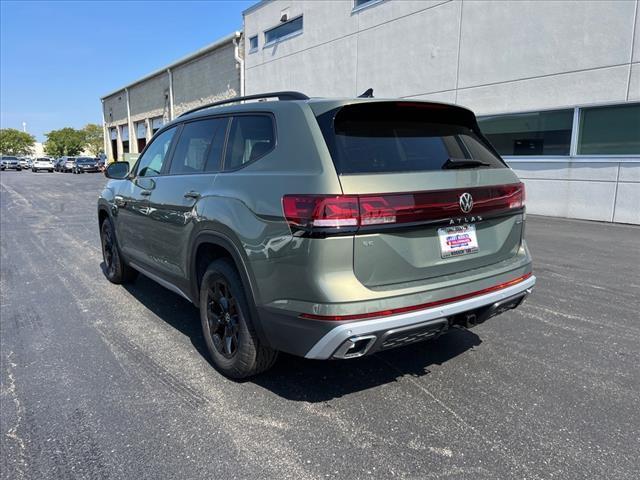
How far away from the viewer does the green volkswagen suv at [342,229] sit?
2.44 meters

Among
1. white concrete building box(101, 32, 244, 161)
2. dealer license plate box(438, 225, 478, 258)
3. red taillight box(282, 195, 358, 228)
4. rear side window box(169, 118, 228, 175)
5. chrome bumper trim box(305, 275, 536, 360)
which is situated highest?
white concrete building box(101, 32, 244, 161)

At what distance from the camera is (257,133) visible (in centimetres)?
312

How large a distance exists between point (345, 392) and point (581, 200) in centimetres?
983

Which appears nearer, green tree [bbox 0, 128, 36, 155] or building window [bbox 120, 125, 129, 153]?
building window [bbox 120, 125, 129, 153]

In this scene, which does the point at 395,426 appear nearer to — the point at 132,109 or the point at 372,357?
the point at 372,357

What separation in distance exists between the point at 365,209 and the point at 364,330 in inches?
24.6

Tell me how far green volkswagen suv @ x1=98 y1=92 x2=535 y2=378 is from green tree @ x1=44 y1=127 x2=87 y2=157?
102 meters

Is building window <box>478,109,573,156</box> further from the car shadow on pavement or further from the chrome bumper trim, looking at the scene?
the chrome bumper trim

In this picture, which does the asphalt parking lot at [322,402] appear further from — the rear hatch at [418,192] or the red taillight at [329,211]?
the red taillight at [329,211]

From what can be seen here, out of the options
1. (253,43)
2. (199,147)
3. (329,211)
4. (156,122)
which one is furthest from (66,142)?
(329,211)

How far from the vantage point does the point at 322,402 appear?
2.97 meters

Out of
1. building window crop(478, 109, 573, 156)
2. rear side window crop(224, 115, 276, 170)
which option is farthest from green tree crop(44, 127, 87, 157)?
rear side window crop(224, 115, 276, 170)

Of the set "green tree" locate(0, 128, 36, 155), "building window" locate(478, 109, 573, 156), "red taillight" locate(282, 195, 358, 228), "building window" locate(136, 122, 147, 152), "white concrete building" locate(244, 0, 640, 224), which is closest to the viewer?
"red taillight" locate(282, 195, 358, 228)

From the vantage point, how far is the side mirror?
5141 millimetres
